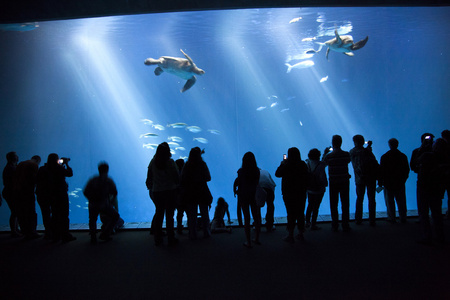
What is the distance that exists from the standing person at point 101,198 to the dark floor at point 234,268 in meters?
0.29

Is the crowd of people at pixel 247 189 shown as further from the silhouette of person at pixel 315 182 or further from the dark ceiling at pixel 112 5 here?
the dark ceiling at pixel 112 5

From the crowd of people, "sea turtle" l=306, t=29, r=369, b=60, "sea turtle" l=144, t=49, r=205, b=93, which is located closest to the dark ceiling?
the crowd of people

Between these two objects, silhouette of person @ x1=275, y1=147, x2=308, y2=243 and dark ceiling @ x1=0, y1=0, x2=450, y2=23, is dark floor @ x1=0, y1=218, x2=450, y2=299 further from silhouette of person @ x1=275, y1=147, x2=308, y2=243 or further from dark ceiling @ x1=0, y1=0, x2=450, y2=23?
dark ceiling @ x1=0, y1=0, x2=450, y2=23

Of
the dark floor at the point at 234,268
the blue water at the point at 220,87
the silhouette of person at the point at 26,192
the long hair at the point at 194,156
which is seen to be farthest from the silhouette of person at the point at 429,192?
the silhouette of person at the point at 26,192

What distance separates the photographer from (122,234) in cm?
570

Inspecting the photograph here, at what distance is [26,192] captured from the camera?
5.38m

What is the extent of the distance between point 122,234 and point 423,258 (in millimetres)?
5294

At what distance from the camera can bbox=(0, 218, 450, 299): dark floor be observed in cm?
296

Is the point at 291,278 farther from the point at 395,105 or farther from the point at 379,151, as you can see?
the point at 395,105

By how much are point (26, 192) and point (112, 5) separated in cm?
→ 407

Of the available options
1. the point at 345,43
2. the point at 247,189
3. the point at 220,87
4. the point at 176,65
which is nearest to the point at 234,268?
the point at 247,189

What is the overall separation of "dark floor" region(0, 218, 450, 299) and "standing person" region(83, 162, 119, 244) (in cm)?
29

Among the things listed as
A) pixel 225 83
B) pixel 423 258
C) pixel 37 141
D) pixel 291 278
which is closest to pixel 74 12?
pixel 291 278

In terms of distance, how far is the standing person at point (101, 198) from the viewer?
16.1ft
